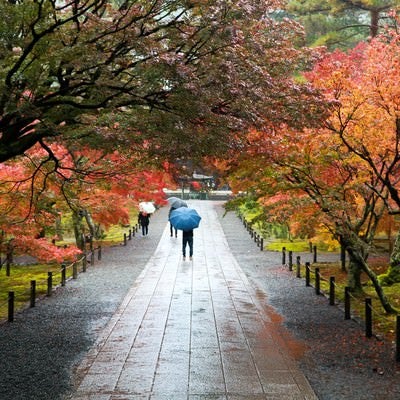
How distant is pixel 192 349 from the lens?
988cm

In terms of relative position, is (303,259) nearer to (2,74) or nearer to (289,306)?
(289,306)

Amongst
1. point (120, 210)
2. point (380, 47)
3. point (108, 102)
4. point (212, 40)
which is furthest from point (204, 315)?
point (120, 210)

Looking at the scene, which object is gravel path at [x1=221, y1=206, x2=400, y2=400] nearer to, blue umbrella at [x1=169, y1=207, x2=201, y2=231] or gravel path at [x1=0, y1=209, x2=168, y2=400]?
blue umbrella at [x1=169, y1=207, x2=201, y2=231]

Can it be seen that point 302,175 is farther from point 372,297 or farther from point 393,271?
point 393,271

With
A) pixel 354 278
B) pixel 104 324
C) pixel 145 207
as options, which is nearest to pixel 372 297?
pixel 354 278

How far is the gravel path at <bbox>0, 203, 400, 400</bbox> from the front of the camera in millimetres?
8086

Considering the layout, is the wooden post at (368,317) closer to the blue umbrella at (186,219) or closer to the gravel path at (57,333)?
the gravel path at (57,333)

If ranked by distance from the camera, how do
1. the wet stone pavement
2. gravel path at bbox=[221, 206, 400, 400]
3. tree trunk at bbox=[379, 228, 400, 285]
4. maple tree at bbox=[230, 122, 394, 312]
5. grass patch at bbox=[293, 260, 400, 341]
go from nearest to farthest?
the wet stone pavement < gravel path at bbox=[221, 206, 400, 400] < grass patch at bbox=[293, 260, 400, 341] < maple tree at bbox=[230, 122, 394, 312] < tree trunk at bbox=[379, 228, 400, 285]

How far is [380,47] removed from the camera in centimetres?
1258

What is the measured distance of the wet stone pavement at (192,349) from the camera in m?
7.80

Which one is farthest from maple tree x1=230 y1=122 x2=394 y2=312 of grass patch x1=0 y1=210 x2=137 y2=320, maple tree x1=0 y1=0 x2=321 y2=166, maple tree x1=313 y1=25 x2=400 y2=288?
grass patch x1=0 y1=210 x2=137 y2=320

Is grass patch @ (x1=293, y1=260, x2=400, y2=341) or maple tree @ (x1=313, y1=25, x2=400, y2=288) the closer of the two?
maple tree @ (x1=313, y1=25, x2=400, y2=288)

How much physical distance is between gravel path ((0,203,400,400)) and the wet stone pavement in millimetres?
284

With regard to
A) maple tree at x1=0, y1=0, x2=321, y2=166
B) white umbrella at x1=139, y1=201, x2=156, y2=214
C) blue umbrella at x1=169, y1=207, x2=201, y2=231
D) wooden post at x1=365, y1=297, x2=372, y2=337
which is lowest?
wooden post at x1=365, y1=297, x2=372, y2=337
